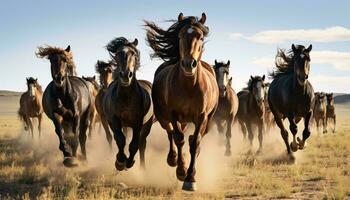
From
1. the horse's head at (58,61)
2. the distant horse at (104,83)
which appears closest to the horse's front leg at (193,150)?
the horse's head at (58,61)

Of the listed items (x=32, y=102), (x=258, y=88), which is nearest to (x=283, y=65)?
(x=258, y=88)

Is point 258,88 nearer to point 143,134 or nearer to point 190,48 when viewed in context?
point 143,134

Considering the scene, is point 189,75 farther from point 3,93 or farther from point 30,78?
point 3,93

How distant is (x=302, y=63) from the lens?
12.0m

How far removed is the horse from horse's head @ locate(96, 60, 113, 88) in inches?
128

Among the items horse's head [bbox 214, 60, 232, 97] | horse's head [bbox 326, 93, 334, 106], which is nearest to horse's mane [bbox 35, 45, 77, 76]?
horse's head [bbox 214, 60, 232, 97]

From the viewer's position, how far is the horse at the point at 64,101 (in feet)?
33.1

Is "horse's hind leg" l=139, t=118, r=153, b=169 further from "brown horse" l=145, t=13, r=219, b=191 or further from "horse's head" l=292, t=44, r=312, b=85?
"horse's head" l=292, t=44, r=312, b=85

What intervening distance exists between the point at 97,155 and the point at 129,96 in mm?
6180

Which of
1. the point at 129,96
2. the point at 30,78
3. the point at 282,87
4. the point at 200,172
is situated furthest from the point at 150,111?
the point at 30,78

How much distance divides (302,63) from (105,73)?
21.3ft

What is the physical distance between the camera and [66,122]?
1112 cm

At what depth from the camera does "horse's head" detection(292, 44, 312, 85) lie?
12023mm

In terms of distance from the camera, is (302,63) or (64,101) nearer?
(64,101)
